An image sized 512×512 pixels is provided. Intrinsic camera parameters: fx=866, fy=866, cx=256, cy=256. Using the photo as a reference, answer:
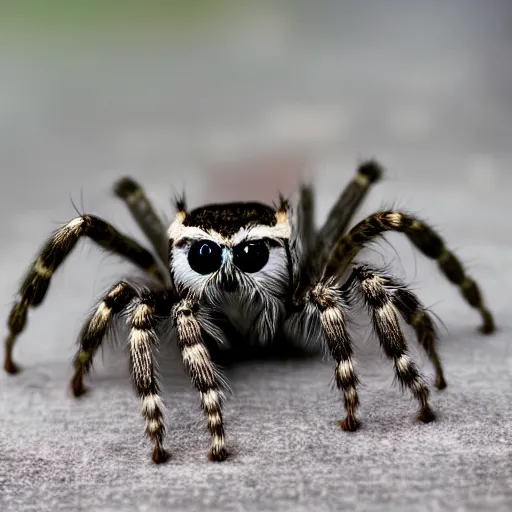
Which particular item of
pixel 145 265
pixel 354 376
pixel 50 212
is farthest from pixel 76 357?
pixel 50 212

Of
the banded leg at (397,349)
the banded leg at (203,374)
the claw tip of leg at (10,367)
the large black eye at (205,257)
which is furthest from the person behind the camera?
the claw tip of leg at (10,367)

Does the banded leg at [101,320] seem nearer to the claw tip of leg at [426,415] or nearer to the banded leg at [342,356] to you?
the banded leg at [342,356]

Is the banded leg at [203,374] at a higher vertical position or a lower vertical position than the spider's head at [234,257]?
lower

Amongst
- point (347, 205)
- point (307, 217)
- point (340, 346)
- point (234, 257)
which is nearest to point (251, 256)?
point (234, 257)

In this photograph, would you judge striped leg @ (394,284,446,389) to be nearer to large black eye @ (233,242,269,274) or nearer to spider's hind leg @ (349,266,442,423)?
spider's hind leg @ (349,266,442,423)

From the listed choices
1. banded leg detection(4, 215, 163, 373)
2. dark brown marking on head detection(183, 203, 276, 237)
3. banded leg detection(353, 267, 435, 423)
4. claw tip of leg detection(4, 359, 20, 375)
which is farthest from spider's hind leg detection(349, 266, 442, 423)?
claw tip of leg detection(4, 359, 20, 375)

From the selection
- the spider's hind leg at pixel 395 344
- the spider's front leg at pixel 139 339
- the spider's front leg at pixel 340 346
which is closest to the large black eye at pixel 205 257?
the spider's front leg at pixel 139 339

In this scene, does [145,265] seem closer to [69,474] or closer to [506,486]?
[69,474]
